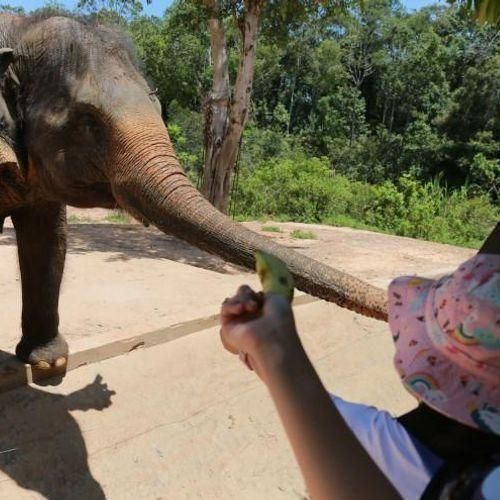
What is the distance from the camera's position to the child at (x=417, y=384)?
90 cm

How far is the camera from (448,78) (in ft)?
88.8

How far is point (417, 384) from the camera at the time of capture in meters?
1.11

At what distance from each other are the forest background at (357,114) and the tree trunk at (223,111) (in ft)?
1.98

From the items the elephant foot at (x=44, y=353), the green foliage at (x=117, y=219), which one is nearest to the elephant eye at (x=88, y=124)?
the elephant foot at (x=44, y=353)

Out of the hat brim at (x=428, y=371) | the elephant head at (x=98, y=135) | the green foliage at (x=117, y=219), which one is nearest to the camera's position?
the hat brim at (x=428, y=371)

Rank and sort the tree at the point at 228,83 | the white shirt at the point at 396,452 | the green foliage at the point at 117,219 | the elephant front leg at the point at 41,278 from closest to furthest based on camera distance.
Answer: the white shirt at the point at 396,452
the elephant front leg at the point at 41,278
the tree at the point at 228,83
the green foliage at the point at 117,219

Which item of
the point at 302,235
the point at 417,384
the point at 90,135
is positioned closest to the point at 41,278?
the point at 90,135

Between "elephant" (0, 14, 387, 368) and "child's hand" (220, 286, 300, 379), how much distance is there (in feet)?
3.57

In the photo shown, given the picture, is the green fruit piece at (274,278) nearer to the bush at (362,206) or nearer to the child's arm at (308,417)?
the child's arm at (308,417)

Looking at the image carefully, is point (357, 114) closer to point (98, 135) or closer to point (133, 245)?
point (133, 245)

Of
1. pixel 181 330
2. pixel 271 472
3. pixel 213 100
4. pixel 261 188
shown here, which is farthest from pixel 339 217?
pixel 271 472

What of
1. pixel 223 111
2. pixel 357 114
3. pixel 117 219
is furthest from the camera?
pixel 357 114

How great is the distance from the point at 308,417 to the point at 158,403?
265 cm

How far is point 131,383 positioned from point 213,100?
6.36 metres
